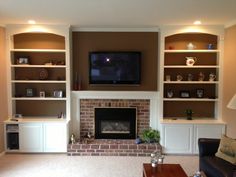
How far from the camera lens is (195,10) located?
3.86 m

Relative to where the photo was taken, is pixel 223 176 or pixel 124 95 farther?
pixel 124 95

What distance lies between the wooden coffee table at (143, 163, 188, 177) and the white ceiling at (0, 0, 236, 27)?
2.27 m

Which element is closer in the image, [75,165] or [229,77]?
[75,165]

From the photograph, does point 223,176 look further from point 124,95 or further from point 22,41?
point 22,41

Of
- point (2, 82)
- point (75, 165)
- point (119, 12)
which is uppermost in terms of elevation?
point (119, 12)

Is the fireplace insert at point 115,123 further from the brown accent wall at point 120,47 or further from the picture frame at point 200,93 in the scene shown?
the picture frame at point 200,93

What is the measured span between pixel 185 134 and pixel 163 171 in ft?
6.51

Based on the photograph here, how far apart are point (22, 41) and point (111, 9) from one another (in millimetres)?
2701

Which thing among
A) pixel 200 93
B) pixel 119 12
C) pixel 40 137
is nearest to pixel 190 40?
pixel 200 93

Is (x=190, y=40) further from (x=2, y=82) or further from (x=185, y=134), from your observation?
(x=2, y=82)

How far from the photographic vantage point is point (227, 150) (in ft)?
12.2

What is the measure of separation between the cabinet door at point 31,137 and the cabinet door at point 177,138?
2.59m

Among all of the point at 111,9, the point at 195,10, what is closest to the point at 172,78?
Answer: the point at 195,10

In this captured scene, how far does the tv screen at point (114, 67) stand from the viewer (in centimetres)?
553
